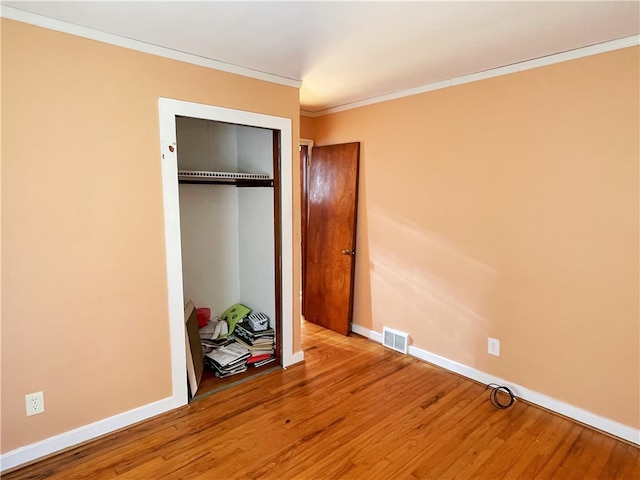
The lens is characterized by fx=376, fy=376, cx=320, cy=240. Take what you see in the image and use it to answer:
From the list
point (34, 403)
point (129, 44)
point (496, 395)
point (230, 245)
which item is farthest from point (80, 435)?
point (496, 395)

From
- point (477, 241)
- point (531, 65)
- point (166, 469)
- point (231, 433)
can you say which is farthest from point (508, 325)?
point (166, 469)

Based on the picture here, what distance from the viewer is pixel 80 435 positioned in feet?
7.25

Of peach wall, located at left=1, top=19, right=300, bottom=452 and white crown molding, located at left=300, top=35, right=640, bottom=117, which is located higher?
white crown molding, located at left=300, top=35, right=640, bottom=117

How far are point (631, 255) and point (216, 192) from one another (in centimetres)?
311

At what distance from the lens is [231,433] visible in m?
2.33

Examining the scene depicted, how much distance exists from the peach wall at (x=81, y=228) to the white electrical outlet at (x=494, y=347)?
2344mm

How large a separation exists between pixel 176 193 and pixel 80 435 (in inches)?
60.8

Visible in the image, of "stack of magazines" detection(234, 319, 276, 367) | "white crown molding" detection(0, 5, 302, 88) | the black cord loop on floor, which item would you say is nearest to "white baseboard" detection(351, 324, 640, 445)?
the black cord loop on floor

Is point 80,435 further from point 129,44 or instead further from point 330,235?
point 330,235

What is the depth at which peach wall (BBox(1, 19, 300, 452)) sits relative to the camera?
1935 mm

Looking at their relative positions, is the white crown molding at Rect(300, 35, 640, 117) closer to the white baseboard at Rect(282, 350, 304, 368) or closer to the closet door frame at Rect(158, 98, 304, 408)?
the closet door frame at Rect(158, 98, 304, 408)

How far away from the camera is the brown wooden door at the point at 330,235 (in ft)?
12.5

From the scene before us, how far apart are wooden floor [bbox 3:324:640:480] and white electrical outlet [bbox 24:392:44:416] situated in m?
0.29

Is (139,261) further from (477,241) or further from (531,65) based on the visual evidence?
(531,65)
